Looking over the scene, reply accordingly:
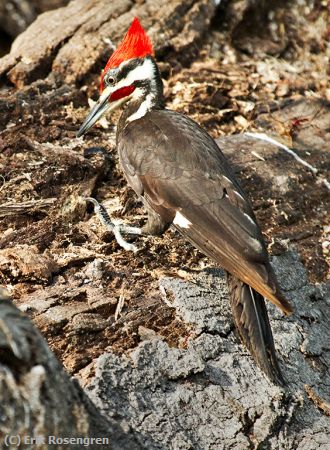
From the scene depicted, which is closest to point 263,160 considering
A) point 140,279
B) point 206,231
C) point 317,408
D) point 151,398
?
point 206,231

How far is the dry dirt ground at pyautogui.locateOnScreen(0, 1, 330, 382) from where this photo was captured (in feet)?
10.5

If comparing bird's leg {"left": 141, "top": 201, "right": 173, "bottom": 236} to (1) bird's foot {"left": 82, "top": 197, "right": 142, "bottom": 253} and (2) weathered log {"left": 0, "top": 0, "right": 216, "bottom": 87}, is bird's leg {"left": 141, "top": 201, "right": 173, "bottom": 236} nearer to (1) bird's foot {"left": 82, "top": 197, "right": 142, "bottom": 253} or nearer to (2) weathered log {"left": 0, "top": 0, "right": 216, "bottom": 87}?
(1) bird's foot {"left": 82, "top": 197, "right": 142, "bottom": 253}

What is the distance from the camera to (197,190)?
12.3ft

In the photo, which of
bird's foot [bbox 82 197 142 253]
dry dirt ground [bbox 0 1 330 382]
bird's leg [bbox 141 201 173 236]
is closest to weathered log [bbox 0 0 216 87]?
dry dirt ground [bbox 0 1 330 382]

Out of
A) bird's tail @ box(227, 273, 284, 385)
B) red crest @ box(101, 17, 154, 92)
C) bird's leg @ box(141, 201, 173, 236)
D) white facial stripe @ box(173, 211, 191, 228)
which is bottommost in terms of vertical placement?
bird's tail @ box(227, 273, 284, 385)

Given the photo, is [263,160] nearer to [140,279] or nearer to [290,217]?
[290,217]

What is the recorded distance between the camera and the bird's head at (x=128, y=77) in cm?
450

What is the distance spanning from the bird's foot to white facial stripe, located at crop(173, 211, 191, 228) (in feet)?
0.78

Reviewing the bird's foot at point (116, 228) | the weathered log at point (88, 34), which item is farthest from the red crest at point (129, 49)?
the bird's foot at point (116, 228)

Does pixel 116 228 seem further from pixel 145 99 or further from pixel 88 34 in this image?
pixel 88 34

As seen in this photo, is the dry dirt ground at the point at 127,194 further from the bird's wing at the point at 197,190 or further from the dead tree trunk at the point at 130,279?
the bird's wing at the point at 197,190

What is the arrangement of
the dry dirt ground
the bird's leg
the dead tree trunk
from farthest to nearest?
the bird's leg < the dry dirt ground < the dead tree trunk

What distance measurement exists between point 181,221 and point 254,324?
2.44 ft

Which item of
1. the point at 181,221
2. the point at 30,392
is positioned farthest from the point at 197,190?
the point at 30,392
